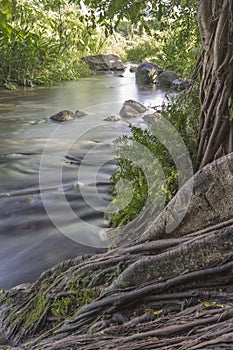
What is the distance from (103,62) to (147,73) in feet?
18.6

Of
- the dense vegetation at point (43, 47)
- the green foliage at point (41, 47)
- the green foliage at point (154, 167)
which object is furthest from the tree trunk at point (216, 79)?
the green foliage at point (41, 47)

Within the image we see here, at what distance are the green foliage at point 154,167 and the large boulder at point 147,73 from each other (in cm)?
1346

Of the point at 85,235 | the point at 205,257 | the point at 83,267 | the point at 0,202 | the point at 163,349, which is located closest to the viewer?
the point at 163,349

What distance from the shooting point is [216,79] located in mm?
2875

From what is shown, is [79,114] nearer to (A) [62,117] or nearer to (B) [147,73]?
(A) [62,117]

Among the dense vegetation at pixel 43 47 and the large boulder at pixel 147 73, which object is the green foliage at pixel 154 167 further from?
the large boulder at pixel 147 73

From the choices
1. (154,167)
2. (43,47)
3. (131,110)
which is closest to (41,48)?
(43,47)

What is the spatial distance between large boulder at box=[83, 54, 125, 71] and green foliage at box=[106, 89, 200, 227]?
18.5 meters

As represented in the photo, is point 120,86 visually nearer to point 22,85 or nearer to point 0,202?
point 22,85

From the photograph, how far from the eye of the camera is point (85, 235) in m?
4.25

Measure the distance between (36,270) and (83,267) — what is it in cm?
114

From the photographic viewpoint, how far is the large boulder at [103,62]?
2162 cm

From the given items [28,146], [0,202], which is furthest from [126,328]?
[28,146]

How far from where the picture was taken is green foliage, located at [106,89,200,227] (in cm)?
339
